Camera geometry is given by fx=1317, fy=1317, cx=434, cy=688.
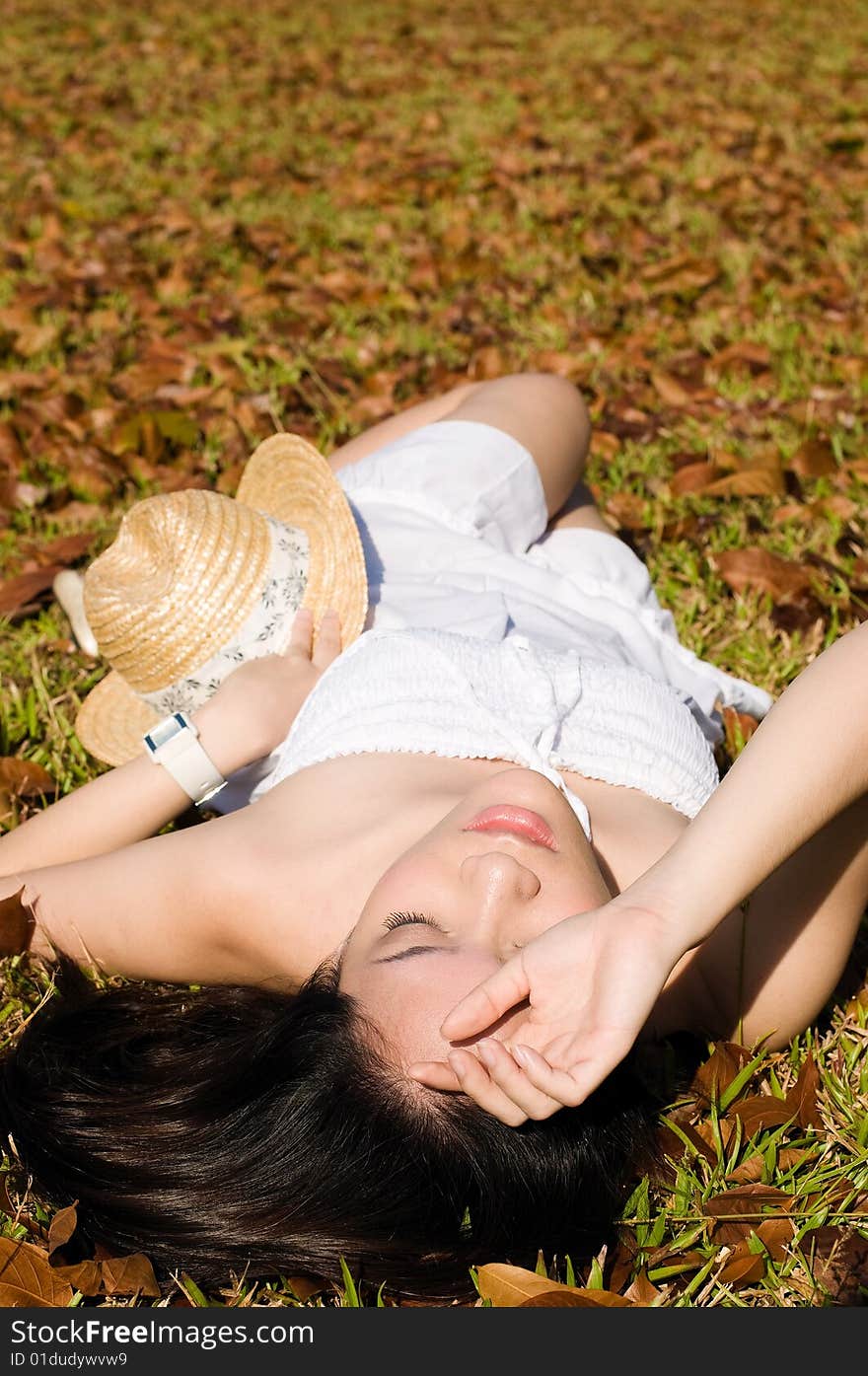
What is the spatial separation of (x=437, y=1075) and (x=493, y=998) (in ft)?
0.58

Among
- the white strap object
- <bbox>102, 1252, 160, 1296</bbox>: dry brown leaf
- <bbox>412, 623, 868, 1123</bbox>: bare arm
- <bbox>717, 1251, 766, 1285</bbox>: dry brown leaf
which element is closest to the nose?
<bbox>412, 623, 868, 1123</bbox>: bare arm

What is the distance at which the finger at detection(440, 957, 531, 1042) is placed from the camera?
59.7 inches

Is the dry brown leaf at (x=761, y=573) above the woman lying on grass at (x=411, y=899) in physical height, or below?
below

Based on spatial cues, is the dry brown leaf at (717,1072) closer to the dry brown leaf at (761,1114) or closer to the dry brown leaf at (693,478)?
the dry brown leaf at (761,1114)

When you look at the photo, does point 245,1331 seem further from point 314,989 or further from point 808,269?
point 808,269

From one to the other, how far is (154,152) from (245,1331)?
22.4ft

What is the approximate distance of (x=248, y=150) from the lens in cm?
733

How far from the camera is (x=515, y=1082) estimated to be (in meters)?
1.50

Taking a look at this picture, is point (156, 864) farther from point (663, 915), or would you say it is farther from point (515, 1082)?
point (663, 915)

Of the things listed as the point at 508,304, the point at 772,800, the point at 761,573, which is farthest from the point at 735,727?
the point at 508,304

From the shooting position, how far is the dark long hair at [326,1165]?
1.68 metres

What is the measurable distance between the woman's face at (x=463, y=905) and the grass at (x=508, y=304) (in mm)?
367

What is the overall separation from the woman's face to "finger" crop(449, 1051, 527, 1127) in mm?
61

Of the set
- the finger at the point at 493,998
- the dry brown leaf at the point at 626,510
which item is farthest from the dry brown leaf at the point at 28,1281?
Answer: the dry brown leaf at the point at 626,510
